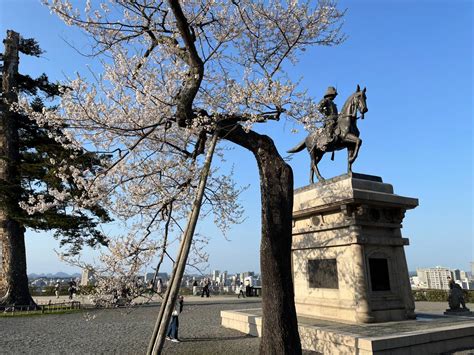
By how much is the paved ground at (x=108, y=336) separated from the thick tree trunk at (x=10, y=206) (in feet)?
14.9

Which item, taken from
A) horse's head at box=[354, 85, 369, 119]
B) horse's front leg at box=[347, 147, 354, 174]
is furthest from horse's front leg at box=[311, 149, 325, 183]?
horse's head at box=[354, 85, 369, 119]

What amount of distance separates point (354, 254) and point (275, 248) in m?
3.92

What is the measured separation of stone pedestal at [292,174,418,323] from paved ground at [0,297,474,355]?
8.75 feet

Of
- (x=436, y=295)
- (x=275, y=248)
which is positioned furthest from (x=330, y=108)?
(x=436, y=295)

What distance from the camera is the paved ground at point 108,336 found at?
8812mm

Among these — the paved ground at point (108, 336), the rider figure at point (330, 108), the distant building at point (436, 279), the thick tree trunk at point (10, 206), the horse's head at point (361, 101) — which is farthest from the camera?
the distant building at point (436, 279)

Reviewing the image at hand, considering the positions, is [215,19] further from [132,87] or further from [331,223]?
[331,223]

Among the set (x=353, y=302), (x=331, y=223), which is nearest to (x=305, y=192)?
(x=331, y=223)

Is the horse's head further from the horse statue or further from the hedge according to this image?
the hedge

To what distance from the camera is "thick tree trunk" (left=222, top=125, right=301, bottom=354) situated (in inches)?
256

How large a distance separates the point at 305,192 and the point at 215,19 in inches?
260

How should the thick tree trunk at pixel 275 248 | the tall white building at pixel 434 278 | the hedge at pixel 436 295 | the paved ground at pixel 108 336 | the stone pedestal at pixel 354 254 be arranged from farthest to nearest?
the tall white building at pixel 434 278 → the hedge at pixel 436 295 → the stone pedestal at pixel 354 254 → the paved ground at pixel 108 336 → the thick tree trunk at pixel 275 248

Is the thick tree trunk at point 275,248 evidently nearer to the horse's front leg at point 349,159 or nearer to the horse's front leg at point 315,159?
the horse's front leg at point 349,159

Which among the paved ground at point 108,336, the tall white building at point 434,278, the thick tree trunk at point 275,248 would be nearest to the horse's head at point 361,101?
the thick tree trunk at point 275,248
